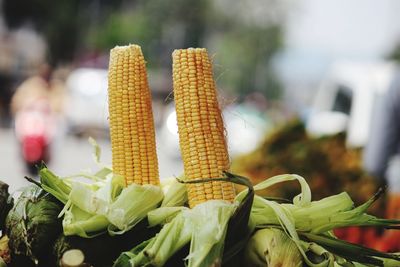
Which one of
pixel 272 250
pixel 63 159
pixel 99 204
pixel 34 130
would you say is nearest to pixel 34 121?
pixel 34 130

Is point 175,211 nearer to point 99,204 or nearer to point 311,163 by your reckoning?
point 99,204

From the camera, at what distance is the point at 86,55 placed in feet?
177

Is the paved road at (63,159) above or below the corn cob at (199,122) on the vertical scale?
below

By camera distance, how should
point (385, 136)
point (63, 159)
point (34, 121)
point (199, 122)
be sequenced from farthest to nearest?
point (63, 159) → point (34, 121) → point (385, 136) → point (199, 122)

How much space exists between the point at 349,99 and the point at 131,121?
5.48 m

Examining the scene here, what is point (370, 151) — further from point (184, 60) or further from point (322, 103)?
point (322, 103)

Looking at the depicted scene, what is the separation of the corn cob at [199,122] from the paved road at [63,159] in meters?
→ 9.24

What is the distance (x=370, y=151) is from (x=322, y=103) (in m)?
3.50

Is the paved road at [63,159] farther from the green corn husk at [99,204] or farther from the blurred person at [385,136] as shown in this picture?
the green corn husk at [99,204]

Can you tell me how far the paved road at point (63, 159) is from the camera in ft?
43.0

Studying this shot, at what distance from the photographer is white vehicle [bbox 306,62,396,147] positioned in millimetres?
6684

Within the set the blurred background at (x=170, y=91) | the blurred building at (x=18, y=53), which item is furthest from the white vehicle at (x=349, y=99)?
the blurred building at (x=18, y=53)

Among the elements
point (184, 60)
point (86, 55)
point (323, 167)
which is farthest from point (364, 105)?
point (86, 55)

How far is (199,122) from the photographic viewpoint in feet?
7.45
